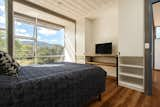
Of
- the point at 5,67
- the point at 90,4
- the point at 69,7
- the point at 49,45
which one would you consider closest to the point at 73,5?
the point at 69,7

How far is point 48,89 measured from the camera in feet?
4.05

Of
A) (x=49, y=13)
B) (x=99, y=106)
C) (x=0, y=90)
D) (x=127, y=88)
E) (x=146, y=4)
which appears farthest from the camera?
(x=49, y=13)

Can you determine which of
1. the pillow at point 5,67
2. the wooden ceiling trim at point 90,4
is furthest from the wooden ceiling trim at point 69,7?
the pillow at point 5,67

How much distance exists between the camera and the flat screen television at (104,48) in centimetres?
430

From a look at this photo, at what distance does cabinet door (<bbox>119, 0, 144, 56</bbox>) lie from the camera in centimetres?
287

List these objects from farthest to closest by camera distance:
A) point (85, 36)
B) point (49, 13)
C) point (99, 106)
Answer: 1. point (85, 36)
2. point (49, 13)
3. point (99, 106)

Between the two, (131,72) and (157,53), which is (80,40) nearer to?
(131,72)

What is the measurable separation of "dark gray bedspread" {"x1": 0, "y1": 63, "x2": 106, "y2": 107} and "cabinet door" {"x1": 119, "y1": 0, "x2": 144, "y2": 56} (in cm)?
162

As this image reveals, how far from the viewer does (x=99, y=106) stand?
2014 mm

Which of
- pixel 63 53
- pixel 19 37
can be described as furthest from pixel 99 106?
pixel 63 53

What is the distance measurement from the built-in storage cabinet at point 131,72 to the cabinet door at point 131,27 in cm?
27

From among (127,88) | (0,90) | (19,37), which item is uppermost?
(19,37)

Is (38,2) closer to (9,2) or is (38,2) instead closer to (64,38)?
(9,2)

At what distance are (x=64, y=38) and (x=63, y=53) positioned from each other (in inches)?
32.0
